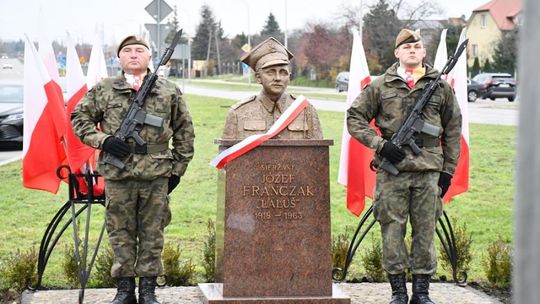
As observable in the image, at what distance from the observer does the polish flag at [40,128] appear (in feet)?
22.9

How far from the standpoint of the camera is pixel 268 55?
626 centimetres

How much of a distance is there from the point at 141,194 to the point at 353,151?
207 centimetres

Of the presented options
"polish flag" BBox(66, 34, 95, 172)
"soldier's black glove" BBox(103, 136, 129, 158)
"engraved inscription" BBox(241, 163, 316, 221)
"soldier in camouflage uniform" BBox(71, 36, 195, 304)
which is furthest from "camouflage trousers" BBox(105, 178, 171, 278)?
"polish flag" BBox(66, 34, 95, 172)

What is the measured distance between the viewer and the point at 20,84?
2331cm

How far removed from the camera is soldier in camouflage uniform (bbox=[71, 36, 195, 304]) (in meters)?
5.98

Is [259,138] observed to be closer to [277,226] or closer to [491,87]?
[277,226]

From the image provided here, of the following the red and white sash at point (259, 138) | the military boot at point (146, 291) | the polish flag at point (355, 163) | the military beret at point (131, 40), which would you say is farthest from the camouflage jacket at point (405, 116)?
the military boot at point (146, 291)

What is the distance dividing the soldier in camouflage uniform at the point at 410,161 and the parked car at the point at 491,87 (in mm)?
37720

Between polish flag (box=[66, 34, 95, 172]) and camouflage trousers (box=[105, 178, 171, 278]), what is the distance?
31.9 inches

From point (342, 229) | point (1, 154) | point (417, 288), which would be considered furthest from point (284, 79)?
point (1, 154)

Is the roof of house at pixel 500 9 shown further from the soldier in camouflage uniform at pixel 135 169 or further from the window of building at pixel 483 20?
the soldier in camouflage uniform at pixel 135 169

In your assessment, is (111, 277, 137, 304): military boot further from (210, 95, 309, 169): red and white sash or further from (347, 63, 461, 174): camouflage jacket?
(347, 63, 461, 174): camouflage jacket

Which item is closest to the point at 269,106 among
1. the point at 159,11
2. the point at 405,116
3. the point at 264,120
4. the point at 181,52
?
the point at 264,120

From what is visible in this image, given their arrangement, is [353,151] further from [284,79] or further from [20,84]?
[20,84]
